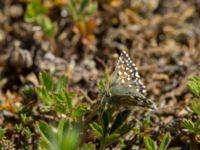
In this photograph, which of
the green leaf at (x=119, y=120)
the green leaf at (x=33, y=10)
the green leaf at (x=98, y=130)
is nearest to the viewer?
the green leaf at (x=98, y=130)

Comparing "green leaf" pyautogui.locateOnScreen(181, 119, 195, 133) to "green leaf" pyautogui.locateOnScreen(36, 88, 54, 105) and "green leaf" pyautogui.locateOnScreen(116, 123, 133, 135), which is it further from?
"green leaf" pyautogui.locateOnScreen(36, 88, 54, 105)

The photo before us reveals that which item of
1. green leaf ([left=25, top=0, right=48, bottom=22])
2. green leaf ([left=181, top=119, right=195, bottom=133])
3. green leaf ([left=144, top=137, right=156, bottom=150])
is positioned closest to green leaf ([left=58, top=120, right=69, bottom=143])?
green leaf ([left=144, top=137, right=156, bottom=150])

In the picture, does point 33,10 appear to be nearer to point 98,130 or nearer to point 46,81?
point 46,81

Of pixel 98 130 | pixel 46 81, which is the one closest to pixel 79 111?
pixel 98 130

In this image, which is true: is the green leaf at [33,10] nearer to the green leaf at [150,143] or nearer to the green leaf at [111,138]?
the green leaf at [111,138]

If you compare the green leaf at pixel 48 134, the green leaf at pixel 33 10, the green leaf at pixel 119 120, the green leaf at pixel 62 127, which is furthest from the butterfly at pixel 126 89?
the green leaf at pixel 33 10

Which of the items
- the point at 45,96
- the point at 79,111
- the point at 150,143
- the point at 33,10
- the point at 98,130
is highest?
the point at 33,10

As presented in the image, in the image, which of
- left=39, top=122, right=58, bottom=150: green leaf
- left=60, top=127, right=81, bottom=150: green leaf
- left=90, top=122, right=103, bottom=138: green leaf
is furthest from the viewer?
left=90, top=122, right=103, bottom=138: green leaf
